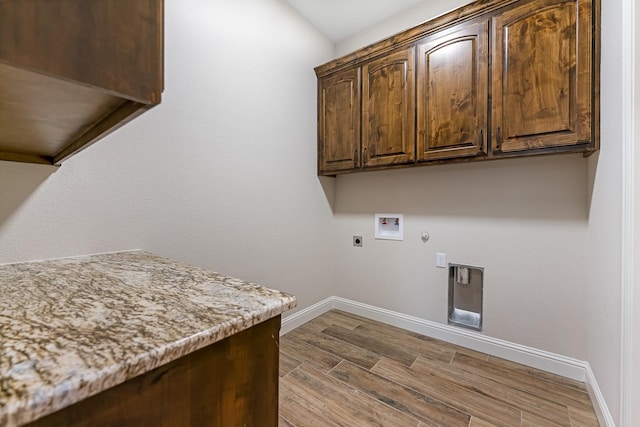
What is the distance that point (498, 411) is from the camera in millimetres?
1443

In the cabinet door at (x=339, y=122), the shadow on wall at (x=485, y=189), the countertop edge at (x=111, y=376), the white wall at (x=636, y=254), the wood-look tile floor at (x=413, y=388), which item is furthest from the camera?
the cabinet door at (x=339, y=122)

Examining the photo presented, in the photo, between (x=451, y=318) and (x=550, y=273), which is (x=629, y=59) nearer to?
(x=550, y=273)

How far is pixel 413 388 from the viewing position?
1622 mm

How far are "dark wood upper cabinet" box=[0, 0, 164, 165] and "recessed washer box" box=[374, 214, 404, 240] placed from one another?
7.01 feet

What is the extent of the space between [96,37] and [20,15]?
3.3 inches

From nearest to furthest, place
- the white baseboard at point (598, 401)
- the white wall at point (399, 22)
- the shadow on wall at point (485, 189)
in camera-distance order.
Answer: the white baseboard at point (598, 401) < the shadow on wall at point (485, 189) < the white wall at point (399, 22)

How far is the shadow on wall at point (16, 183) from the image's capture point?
107cm

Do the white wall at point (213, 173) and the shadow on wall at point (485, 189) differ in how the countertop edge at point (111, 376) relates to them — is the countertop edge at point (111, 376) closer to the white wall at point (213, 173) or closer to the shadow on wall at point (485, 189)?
the white wall at point (213, 173)

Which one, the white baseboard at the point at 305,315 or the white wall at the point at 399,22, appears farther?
the white baseboard at the point at 305,315

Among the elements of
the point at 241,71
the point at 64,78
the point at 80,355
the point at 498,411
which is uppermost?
the point at 241,71

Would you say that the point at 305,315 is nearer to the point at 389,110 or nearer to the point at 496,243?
the point at 496,243

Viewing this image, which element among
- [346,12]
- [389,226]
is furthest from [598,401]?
[346,12]

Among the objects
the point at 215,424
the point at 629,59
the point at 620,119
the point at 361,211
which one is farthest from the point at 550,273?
the point at 215,424

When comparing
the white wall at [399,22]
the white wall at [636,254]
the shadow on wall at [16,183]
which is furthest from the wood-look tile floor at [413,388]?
the white wall at [399,22]
